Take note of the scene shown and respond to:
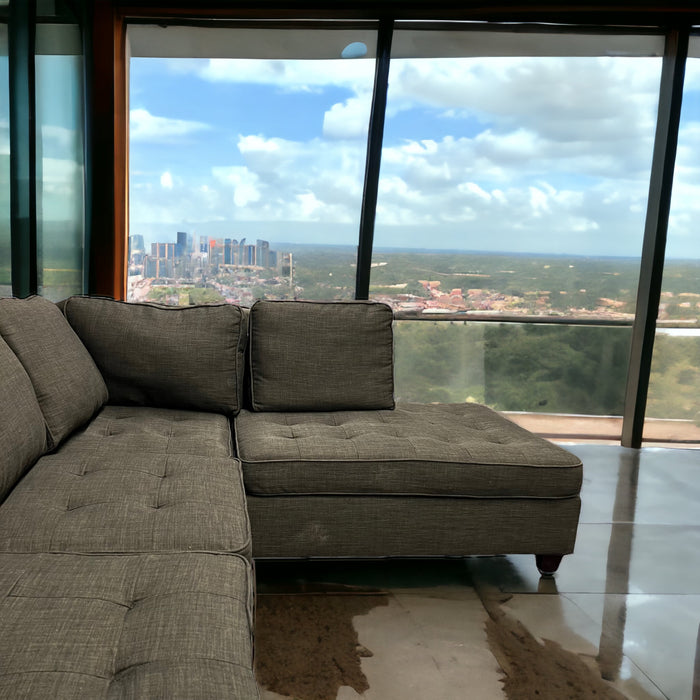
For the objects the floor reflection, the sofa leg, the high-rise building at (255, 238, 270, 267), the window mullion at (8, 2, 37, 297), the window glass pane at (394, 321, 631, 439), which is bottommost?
the floor reflection

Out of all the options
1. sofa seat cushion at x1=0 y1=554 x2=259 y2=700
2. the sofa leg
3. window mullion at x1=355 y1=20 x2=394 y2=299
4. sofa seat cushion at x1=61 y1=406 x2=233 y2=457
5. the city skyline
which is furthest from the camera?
the city skyline

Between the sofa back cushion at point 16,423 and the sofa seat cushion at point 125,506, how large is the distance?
62 mm

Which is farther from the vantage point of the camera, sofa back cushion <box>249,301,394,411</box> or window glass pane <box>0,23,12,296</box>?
sofa back cushion <box>249,301,394,411</box>

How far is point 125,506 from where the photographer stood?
68.2 inches

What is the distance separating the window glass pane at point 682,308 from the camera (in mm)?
4180

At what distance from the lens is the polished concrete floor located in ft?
6.05

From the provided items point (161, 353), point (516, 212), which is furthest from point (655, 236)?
point (161, 353)

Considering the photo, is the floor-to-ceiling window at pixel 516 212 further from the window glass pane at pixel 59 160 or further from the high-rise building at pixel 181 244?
the window glass pane at pixel 59 160

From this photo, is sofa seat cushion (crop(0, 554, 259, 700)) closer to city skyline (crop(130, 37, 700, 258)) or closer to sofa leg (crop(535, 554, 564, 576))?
sofa leg (crop(535, 554, 564, 576))

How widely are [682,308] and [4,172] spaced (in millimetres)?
3676

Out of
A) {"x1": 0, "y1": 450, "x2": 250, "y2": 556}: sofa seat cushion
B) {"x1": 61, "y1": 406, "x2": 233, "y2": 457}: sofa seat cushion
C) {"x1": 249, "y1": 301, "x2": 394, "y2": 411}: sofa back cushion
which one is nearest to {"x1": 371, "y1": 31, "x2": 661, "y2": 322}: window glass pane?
{"x1": 249, "y1": 301, "x2": 394, "y2": 411}: sofa back cushion

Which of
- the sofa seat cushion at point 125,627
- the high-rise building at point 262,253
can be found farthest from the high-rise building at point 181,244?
the sofa seat cushion at point 125,627

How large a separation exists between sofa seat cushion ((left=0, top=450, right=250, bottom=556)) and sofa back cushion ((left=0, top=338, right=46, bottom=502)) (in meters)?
0.06

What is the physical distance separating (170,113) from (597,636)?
345 cm
